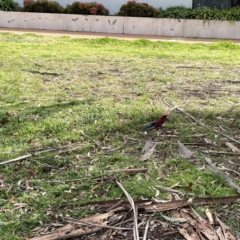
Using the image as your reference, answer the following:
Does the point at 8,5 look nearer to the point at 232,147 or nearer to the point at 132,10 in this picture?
the point at 132,10

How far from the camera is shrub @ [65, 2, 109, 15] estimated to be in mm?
15467

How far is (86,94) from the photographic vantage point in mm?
5430

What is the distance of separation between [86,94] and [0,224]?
10.7 feet

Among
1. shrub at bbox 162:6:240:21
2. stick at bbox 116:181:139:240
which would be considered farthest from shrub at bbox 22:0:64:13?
stick at bbox 116:181:139:240

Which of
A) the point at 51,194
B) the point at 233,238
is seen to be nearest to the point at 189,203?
the point at 233,238

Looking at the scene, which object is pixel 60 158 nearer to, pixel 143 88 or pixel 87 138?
pixel 87 138

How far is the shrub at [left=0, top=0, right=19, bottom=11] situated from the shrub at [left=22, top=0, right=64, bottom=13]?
820 millimetres

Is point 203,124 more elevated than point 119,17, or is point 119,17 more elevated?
point 119,17

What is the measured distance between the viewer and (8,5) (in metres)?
16.6

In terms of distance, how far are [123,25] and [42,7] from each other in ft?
12.7

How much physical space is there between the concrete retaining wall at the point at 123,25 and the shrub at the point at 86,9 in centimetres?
44

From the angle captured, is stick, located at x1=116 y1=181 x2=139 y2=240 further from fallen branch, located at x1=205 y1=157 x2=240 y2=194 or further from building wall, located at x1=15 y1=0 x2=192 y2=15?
building wall, located at x1=15 y1=0 x2=192 y2=15

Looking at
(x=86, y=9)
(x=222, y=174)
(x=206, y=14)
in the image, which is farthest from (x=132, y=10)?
(x=222, y=174)

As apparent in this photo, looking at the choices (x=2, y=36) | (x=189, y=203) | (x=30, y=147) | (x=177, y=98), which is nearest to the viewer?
(x=189, y=203)
